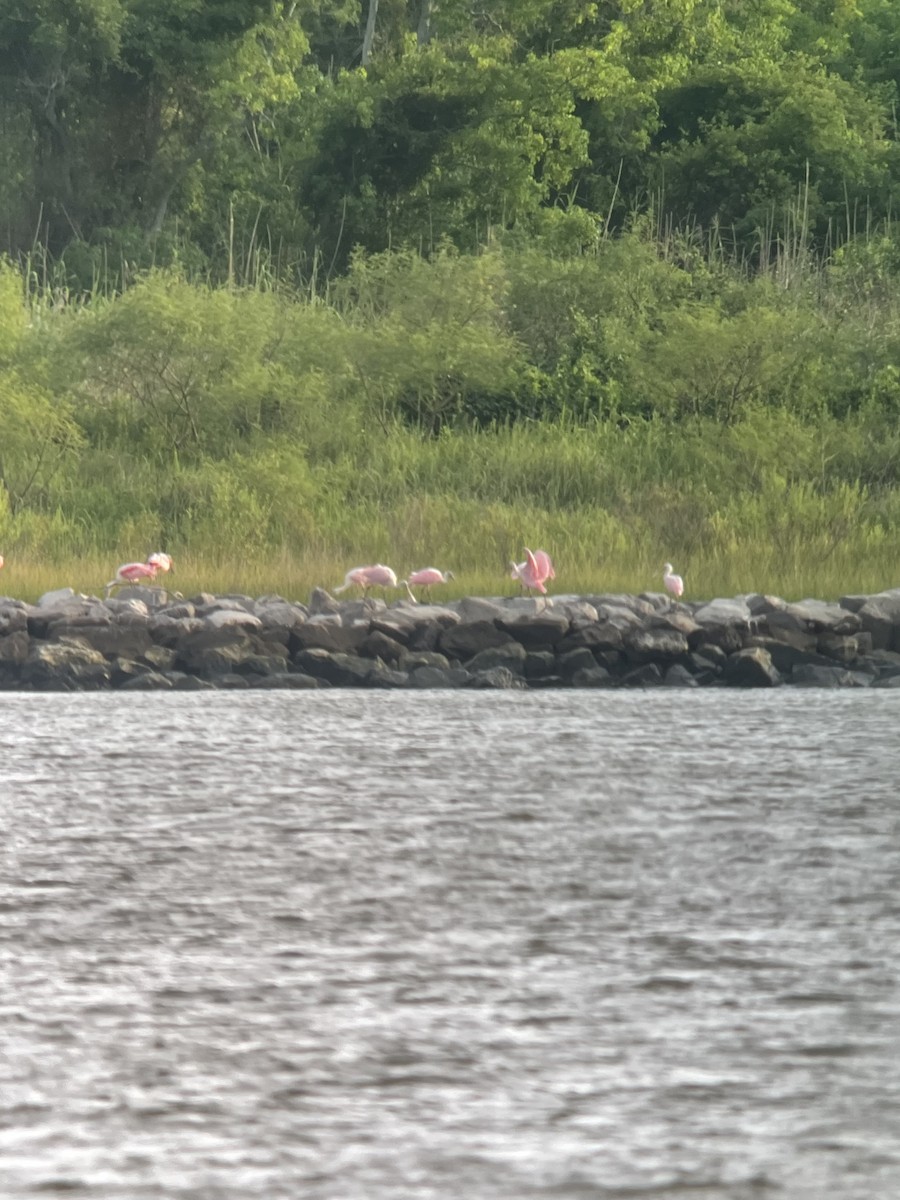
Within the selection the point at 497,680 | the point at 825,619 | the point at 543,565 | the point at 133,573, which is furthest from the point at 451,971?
the point at 133,573

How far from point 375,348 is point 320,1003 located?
18.1 metres

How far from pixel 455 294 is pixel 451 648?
33.7ft

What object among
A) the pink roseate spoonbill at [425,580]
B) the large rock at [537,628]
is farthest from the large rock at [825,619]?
the pink roseate spoonbill at [425,580]

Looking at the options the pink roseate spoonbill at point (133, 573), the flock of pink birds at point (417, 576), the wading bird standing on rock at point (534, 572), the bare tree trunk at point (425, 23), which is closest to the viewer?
the wading bird standing on rock at point (534, 572)

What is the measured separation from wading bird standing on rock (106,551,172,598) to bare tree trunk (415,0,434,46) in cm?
2195

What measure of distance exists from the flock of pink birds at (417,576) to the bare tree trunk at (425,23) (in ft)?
72.7

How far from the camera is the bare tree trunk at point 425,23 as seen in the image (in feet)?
122

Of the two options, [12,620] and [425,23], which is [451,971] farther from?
[425,23]

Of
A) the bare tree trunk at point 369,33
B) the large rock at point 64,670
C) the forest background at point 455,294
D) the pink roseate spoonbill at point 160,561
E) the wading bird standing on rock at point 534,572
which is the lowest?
the large rock at point 64,670

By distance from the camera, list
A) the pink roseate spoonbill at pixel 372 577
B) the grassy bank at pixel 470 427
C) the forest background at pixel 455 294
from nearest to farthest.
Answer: the pink roseate spoonbill at pixel 372 577 < the grassy bank at pixel 470 427 < the forest background at pixel 455 294

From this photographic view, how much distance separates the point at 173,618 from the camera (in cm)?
1491

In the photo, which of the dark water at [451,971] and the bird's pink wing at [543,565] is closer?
the dark water at [451,971]

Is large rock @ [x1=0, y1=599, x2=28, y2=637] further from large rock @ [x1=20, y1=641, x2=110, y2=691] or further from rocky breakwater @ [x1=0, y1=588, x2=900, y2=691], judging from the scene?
large rock @ [x1=20, y1=641, x2=110, y2=691]

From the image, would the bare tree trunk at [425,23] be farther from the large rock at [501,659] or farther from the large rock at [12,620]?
the large rock at [501,659]
